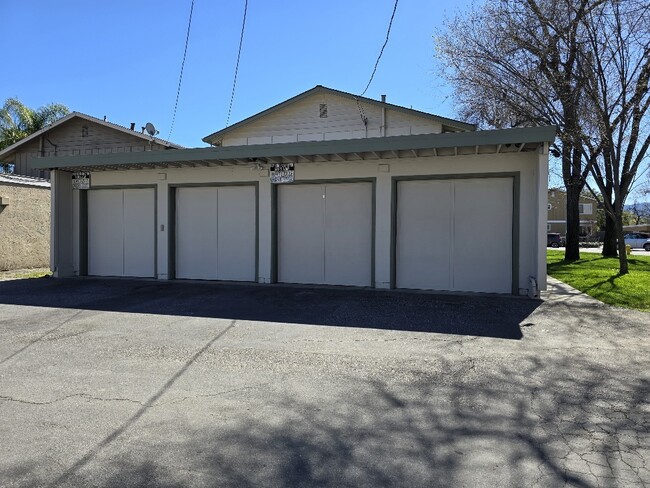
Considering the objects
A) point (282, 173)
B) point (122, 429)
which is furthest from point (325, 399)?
point (282, 173)

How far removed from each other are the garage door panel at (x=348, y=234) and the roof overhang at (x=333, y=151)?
33.2 inches

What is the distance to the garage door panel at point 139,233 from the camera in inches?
530

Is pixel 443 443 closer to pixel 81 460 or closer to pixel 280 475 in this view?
pixel 280 475

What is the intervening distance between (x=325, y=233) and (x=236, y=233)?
2.42 metres

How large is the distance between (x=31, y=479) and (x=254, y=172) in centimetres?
993

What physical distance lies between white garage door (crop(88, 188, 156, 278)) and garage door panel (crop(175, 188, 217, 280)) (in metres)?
0.79

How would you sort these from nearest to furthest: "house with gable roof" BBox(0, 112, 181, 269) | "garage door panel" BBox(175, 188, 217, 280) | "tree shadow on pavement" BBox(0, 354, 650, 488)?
1. "tree shadow on pavement" BBox(0, 354, 650, 488)
2. "garage door panel" BBox(175, 188, 217, 280)
3. "house with gable roof" BBox(0, 112, 181, 269)

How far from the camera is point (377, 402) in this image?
14.1ft

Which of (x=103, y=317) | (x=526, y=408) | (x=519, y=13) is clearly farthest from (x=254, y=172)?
(x=526, y=408)

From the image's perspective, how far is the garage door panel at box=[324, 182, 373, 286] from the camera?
11.6 metres

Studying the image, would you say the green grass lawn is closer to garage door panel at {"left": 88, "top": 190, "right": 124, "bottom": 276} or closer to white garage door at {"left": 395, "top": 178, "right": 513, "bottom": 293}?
white garage door at {"left": 395, "top": 178, "right": 513, "bottom": 293}

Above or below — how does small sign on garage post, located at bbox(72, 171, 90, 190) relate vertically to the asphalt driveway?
above

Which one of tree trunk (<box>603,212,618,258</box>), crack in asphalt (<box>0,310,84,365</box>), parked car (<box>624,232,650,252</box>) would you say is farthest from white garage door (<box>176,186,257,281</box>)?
parked car (<box>624,232,650,252</box>)

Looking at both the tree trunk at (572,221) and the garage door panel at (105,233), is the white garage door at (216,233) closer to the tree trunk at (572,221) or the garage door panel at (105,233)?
the garage door panel at (105,233)
